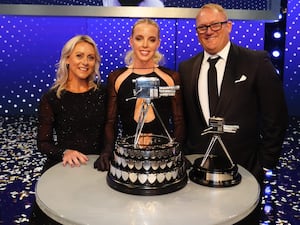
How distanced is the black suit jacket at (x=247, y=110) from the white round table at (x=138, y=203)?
2.14ft

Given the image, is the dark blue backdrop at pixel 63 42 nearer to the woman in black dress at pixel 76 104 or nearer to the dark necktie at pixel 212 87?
the woman in black dress at pixel 76 104

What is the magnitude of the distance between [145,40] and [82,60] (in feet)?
1.39

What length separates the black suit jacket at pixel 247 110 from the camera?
245cm

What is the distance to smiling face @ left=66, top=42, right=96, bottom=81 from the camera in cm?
253

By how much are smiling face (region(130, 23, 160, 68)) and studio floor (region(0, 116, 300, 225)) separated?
64.3 inches

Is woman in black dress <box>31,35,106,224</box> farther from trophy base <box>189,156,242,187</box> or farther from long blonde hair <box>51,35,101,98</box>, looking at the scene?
trophy base <box>189,156,242,187</box>

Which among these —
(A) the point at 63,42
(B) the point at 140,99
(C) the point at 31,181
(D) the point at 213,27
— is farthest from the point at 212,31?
(A) the point at 63,42

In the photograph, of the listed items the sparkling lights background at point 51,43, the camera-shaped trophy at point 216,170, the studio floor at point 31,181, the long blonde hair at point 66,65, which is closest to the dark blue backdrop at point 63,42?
the sparkling lights background at point 51,43

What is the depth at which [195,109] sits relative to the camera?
2.50 meters

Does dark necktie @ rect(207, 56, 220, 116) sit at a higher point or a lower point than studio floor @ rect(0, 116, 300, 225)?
higher

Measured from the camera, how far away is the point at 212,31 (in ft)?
7.93

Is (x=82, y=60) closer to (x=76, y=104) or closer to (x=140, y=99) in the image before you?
(x=76, y=104)

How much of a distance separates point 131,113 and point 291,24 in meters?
4.88

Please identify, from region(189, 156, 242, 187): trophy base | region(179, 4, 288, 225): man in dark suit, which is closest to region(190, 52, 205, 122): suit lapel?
region(179, 4, 288, 225): man in dark suit
